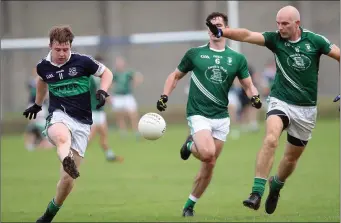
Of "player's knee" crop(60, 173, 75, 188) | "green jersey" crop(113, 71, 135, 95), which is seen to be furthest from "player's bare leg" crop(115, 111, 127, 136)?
"player's knee" crop(60, 173, 75, 188)

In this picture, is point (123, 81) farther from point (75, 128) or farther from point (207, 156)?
point (75, 128)

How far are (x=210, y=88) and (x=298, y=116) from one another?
1424 millimetres

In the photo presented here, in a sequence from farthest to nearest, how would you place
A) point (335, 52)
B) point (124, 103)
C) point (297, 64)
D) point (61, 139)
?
point (124, 103), point (297, 64), point (335, 52), point (61, 139)

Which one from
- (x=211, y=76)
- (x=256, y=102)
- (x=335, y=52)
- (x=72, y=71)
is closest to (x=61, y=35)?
(x=72, y=71)

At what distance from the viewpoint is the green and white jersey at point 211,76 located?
42.1 feet

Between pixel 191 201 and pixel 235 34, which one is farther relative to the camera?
pixel 191 201

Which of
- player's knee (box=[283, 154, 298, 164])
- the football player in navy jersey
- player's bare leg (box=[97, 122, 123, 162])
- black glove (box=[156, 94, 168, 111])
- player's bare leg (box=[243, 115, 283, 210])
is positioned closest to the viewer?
player's bare leg (box=[243, 115, 283, 210])

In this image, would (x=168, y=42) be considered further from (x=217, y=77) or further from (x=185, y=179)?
(x=217, y=77)

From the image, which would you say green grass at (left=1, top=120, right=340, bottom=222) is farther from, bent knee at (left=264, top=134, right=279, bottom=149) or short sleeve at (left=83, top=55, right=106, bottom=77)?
short sleeve at (left=83, top=55, right=106, bottom=77)

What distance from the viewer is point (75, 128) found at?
11.6 m

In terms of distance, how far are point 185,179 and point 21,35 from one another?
1337cm

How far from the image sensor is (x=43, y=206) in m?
15.8

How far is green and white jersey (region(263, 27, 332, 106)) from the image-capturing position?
1177 centimetres

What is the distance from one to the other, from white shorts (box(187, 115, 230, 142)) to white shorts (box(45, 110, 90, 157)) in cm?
182
